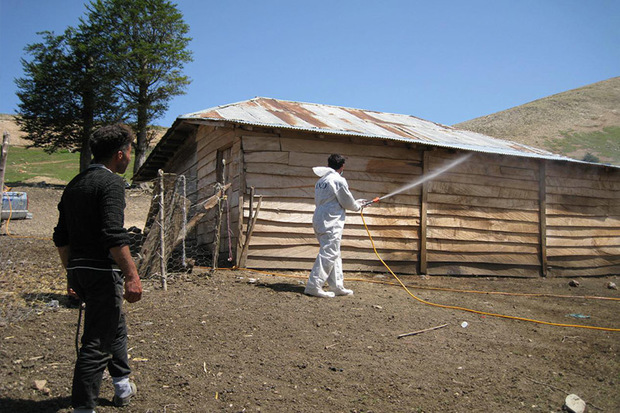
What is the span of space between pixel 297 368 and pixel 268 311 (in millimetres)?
1501

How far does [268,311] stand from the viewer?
509 centimetres

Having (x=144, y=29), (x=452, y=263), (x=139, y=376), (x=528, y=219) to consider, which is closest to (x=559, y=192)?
(x=528, y=219)

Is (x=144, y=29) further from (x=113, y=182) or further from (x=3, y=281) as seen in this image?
(x=113, y=182)

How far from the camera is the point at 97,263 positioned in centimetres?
255

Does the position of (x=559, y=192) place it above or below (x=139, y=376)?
above

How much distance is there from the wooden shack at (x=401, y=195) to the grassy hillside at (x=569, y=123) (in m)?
37.5

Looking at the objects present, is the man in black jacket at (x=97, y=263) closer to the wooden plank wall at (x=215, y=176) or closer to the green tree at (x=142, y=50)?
the wooden plank wall at (x=215, y=176)

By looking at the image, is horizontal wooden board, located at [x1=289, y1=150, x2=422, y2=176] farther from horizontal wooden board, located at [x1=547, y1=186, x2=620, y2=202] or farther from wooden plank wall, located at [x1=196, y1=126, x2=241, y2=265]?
horizontal wooden board, located at [x1=547, y1=186, x2=620, y2=202]

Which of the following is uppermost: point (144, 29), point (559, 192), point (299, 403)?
point (144, 29)

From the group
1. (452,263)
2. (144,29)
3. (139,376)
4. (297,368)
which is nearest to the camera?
(139,376)

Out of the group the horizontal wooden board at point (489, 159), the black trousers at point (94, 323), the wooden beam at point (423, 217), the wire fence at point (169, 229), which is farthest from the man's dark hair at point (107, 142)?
the horizontal wooden board at point (489, 159)

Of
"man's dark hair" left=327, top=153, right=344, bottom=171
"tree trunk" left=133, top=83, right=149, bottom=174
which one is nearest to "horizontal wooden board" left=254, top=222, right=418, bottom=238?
"man's dark hair" left=327, top=153, right=344, bottom=171

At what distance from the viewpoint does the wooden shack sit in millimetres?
7988

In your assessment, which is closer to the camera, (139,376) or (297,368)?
(139,376)
